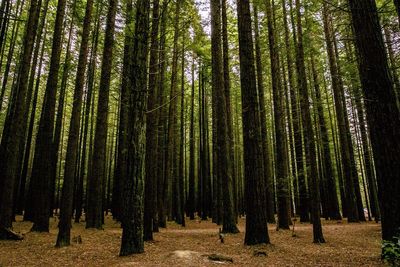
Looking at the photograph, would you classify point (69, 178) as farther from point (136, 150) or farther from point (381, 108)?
point (381, 108)

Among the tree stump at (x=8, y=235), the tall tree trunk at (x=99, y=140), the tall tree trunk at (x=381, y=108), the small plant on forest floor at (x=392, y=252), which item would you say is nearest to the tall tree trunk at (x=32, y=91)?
the tall tree trunk at (x=99, y=140)

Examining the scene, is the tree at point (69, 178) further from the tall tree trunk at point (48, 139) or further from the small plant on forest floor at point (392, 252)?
the small plant on forest floor at point (392, 252)

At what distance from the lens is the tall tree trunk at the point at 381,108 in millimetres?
5445

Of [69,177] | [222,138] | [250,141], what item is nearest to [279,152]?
[222,138]

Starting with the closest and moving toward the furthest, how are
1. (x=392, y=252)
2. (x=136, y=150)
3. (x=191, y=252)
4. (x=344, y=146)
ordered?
(x=392, y=252) → (x=191, y=252) → (x=136, y=150) → (x=344, y=146)

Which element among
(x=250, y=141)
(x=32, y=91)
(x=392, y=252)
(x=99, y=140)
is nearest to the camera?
(x=392, y=252)

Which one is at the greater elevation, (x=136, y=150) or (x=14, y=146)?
(x=14, y=146)

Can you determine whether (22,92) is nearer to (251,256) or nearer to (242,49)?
(242,49)

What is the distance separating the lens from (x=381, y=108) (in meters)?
5.56

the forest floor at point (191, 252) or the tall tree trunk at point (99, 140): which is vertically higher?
the tall tree trunk at point (99, 140)

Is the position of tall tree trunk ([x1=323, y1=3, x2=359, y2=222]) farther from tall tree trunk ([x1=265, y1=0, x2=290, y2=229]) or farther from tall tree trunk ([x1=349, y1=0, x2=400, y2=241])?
tall tree trunk ([x1=349, y1=0, x2=400, y2=241])

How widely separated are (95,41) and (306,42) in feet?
36.3

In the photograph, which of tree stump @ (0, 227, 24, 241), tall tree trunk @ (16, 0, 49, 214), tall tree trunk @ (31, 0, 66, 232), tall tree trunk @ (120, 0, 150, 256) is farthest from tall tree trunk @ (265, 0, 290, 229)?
tall tree trunk @ (16, 0, 49, 214)

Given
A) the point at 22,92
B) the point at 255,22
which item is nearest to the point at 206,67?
the point at 255,22
